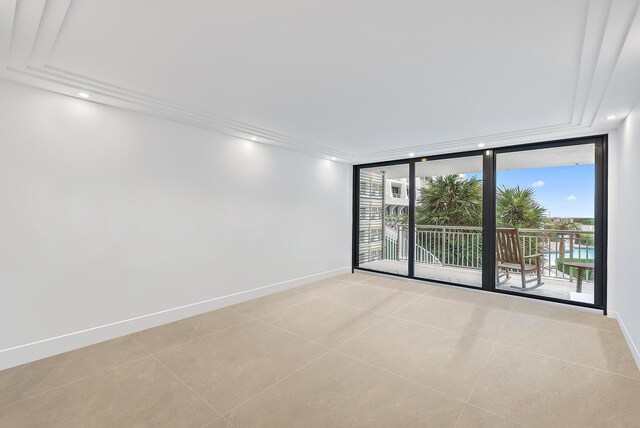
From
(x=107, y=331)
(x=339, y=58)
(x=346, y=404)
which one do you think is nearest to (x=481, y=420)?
(x=346, y=404)

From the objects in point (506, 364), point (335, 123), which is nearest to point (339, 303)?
point (506, 364)

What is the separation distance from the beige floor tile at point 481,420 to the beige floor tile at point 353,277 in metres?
3.59

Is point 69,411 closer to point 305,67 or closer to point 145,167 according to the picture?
point 145,167

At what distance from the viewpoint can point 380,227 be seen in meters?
7.10

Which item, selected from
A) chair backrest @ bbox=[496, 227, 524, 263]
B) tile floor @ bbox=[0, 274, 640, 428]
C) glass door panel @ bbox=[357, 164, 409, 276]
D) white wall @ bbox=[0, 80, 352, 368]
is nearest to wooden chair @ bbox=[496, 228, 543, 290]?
chair backrest @ bbox=[496, 227, 524, 263]

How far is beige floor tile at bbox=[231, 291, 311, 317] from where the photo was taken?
3857mm

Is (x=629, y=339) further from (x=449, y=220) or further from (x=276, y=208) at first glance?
(x=276, y=208)

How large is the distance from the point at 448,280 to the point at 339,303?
2.36 meters

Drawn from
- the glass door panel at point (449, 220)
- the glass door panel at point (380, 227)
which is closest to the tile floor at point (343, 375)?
the glass door panel at point (449, 220)

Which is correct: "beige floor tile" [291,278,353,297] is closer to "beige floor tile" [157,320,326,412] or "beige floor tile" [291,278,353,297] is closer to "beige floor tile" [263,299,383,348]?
"beige floor tile" [263,299,383,348]

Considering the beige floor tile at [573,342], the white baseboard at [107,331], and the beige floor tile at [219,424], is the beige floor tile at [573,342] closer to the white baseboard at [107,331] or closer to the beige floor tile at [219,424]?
the beige floor tile at [219,424]

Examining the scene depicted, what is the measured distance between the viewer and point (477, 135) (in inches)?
161

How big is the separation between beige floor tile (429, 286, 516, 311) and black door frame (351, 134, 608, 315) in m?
0.10

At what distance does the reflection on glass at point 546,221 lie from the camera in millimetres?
4859
